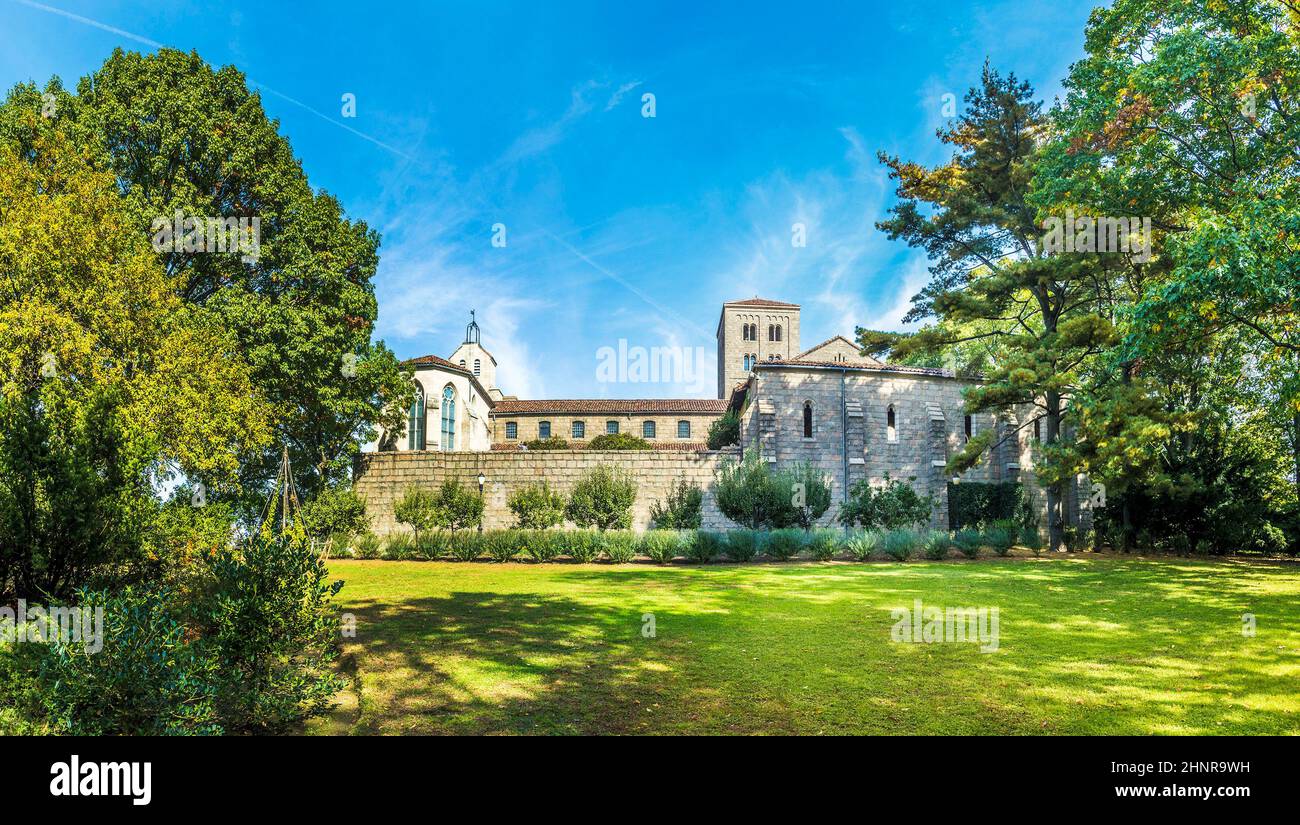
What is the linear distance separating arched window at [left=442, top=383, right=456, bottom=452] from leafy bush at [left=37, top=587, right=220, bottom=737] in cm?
3408

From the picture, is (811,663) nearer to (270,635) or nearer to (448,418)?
(270,635)

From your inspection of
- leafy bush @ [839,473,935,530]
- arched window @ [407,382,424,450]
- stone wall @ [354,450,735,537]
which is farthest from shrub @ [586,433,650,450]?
leafy bush @ [839,473,935,530]

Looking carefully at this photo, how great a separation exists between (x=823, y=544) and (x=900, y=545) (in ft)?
8.06

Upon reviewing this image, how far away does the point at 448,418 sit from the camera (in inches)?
1490

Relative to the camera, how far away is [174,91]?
20.4 m

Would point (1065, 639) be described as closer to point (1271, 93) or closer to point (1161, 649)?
point (1161, 649)

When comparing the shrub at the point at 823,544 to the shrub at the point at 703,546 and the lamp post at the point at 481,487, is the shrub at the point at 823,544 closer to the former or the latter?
the shrub at the point at 703,546

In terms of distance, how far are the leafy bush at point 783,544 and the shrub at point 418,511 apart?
13666 mm

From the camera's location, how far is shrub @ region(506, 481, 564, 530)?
25.5 metres

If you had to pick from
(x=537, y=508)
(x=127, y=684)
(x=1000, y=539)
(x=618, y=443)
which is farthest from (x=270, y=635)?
(x=618, y=443)

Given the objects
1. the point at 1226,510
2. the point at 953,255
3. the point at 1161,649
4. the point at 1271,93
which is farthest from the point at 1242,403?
the point at 1161,649

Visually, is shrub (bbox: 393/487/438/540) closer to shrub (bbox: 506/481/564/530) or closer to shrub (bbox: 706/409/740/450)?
shrub (bbox: 506/481/564/530)
